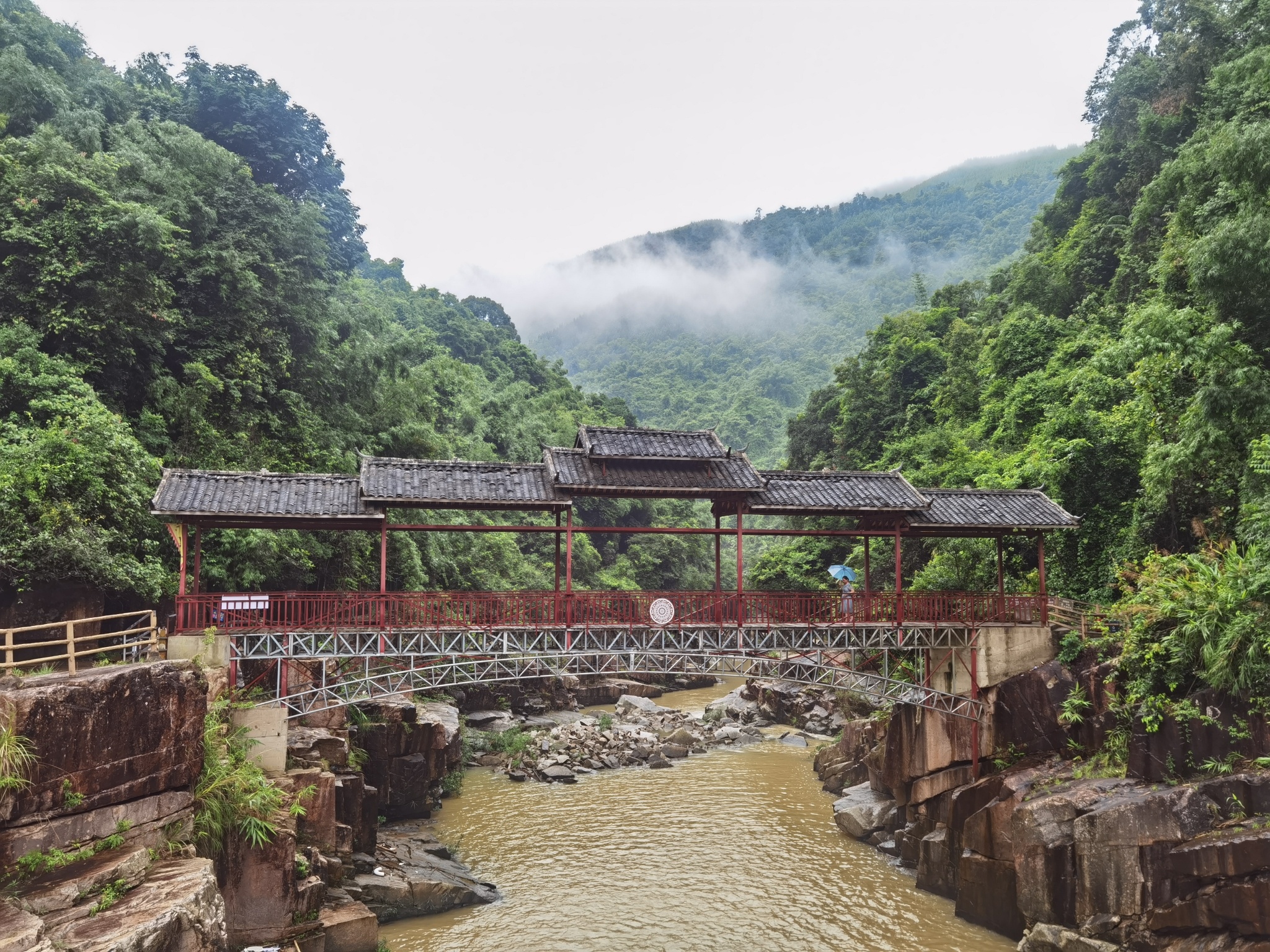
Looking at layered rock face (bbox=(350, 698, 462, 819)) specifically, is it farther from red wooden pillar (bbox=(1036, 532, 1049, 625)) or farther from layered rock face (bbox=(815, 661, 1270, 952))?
red wooden pillar (bbox=(1036, 532, 1049, 625))

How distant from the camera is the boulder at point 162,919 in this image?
927 centimetres

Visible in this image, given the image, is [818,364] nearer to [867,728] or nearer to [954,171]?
[954,171]

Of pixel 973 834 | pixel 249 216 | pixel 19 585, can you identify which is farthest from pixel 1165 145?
pixel 19 585

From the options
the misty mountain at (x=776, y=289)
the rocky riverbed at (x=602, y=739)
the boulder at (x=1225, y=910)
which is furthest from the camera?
the misty mountain at (x=776, y=289)

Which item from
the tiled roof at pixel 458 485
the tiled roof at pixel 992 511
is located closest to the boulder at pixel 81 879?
the tiled roof at pixel 458 485

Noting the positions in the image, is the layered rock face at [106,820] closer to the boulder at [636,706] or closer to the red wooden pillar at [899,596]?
the red wooden pillar at [899,596]

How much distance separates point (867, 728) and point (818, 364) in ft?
262

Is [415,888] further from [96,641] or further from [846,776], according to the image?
[846,776]

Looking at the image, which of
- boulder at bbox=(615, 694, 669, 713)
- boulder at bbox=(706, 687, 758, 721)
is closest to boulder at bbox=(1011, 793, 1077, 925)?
boulder at bbox=(706, 687, 758, 721)

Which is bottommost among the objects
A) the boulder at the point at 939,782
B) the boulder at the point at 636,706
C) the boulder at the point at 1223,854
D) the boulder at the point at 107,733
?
the boulder at the point at 636,706

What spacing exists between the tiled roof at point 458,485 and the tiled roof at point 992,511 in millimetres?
8371

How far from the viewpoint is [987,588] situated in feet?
78.9

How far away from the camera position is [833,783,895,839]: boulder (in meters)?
20.3

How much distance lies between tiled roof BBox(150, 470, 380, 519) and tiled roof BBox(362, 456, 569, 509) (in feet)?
1.64
